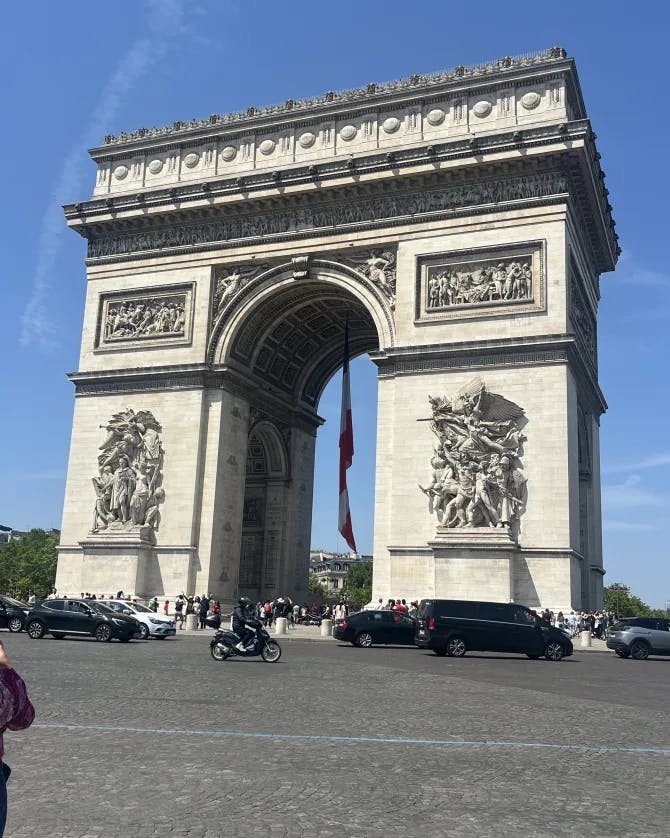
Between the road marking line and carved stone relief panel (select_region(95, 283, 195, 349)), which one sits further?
carved stone relief panel (select_region(95, 283, 195, 349))

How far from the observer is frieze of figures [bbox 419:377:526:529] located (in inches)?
1186

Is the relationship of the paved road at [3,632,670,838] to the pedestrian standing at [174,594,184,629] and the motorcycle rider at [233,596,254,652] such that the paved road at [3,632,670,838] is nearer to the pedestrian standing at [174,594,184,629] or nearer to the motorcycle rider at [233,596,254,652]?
the motorcycle rider at [233,596,254,652]

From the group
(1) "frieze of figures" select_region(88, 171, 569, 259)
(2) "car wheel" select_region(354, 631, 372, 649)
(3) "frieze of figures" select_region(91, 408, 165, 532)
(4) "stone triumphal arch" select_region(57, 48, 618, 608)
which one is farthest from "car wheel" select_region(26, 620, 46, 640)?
(1) "frieze of figures" select_region(88, 171, 569, 259)

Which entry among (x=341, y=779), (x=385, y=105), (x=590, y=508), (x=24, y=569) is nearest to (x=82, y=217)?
(x=385, y=105)

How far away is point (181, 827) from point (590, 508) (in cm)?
3319

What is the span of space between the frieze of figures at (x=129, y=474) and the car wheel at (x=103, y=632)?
33.8 feet

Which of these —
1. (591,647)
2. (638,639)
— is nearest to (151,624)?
(591,647)

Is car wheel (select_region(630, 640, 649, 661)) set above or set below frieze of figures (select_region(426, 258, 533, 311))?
below

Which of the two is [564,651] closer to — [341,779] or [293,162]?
[341,779]

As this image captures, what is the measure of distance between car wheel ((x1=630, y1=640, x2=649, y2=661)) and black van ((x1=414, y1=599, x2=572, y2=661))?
3.68 meters

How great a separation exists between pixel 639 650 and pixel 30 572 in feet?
258

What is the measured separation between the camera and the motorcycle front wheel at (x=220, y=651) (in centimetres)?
1892

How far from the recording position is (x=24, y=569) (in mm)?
92750

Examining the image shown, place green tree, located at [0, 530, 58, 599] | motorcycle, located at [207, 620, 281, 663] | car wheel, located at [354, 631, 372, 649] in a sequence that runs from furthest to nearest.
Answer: green tree, located at [0, 530, 58, 599], car wheel, located at [354, 631, 372, 649], motorcycle, located at [207, 620, 281, 663]
